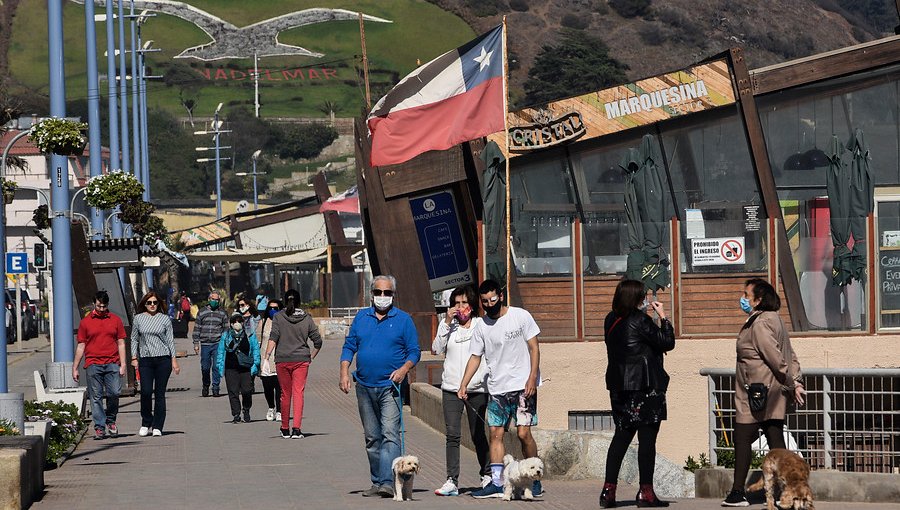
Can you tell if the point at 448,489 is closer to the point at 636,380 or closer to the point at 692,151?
the point at 636,380

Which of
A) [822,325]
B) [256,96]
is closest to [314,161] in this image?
[256,96]

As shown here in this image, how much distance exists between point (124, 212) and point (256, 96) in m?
157

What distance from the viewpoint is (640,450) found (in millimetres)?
11359

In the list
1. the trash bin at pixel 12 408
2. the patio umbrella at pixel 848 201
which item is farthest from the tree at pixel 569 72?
the trash bin at pixel 12 408

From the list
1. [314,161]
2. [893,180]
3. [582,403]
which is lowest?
[582,403]

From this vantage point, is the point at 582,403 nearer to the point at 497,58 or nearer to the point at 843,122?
the point at 497,58

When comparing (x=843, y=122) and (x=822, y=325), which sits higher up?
(x=843, y=122)

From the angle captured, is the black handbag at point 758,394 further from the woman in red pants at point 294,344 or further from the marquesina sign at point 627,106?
the marquesina sign at point 627,106

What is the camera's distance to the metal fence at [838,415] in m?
12.1

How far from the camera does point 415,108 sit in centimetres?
2109

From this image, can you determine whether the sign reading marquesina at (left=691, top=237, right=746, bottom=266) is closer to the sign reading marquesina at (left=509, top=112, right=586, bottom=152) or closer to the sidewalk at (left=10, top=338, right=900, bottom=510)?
the sidewalk at (left=10, top=338, right=900, bottom=510)

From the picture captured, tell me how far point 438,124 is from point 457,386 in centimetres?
842

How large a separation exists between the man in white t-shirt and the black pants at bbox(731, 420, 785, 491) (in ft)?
5.80

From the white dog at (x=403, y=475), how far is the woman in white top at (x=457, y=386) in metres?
0.57
